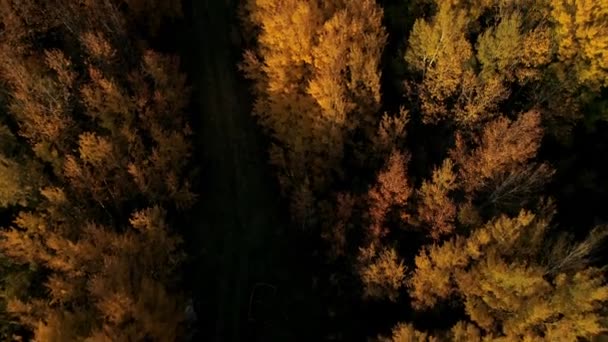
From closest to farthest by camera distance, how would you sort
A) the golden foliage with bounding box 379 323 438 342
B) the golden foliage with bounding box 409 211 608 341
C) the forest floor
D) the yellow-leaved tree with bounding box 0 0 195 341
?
the golden foliage with bounding box 409 211 608 341 < the golden foliage with bounding box 379 323 438 342 < the yellow-leaved tree with bounding box 0 0 195 341 < the forest floor

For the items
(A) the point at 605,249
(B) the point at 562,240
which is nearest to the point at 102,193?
(B) the point at 562,240

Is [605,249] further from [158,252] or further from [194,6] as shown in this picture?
[194,6]

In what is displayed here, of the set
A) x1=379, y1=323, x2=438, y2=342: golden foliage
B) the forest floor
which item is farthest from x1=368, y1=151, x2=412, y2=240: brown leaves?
the forest floor

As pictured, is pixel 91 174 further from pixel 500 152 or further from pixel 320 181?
pixel 500 152

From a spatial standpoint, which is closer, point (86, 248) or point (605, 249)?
point (86, 248)

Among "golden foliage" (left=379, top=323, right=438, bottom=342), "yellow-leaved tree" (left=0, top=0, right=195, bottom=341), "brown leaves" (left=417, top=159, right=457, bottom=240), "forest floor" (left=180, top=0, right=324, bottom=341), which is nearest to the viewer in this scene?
"golden foliage" (left=379, top=323, right=438, bottom=342)

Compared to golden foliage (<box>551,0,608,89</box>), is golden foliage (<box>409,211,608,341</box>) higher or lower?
lower

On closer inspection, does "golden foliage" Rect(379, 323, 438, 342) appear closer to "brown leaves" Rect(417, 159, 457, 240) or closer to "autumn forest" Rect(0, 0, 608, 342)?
"autumn forest" Rect(0, 0, 608, 342)
